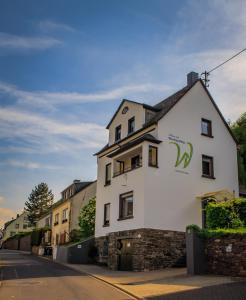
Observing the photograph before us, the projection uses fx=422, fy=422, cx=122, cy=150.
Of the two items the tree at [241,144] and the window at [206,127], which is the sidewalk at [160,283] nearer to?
the window at [206,127]

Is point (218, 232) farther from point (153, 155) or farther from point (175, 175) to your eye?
point (153, 155)

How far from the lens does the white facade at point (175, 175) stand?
89.8ft

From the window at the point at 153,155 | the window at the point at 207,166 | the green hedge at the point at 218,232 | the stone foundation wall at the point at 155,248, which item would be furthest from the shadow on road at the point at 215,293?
the window at the point at 207,166

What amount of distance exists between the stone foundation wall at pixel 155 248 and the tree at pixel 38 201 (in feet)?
256

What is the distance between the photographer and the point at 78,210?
4609 centimetres

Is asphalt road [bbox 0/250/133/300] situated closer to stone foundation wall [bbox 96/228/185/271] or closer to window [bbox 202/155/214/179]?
stone foundation wall [bbox 96/228/185/271]

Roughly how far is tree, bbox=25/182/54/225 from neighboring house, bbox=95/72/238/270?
72.0m

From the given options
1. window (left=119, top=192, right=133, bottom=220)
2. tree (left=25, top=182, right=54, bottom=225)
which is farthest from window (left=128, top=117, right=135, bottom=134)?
tree (left=25, top=182, right=54, bottom=225)

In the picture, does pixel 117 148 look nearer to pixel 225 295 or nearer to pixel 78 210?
pixel 78 210

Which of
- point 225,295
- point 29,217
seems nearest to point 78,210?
point 225,295

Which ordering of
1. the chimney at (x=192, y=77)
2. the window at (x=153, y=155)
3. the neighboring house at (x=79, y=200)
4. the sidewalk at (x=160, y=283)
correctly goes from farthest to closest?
the neighboring house at (x=79, y=200), the chimney at (x=192, y=77), the window at (x=153, y=155), the sidewalk at (x=160, y=283)

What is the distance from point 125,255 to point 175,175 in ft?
20.7

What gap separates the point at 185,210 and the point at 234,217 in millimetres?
6760

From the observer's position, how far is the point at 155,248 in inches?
1037
